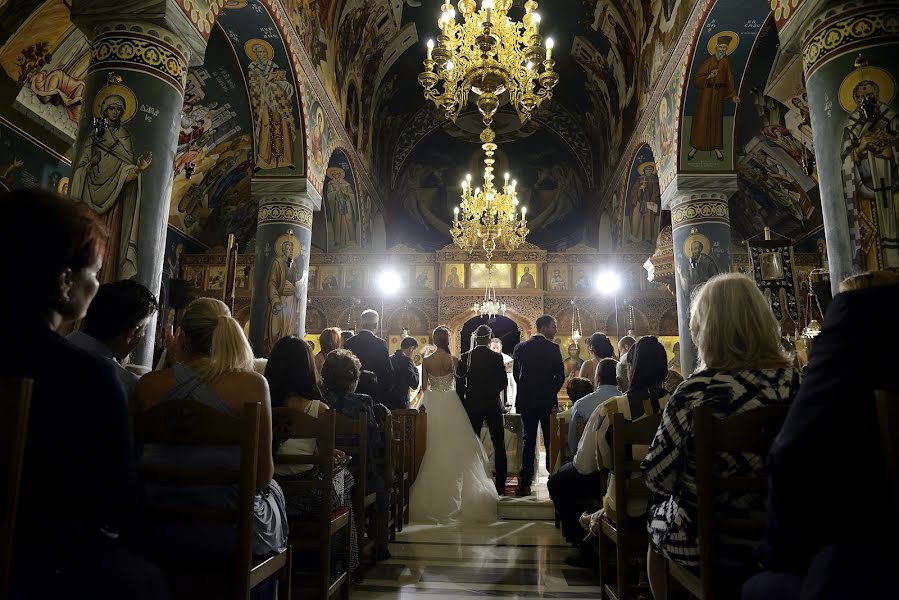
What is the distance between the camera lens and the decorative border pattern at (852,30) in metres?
4.71

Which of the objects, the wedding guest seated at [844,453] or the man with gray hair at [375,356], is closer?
the wedding guest seated at [844,453]

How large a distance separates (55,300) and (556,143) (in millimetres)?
20068

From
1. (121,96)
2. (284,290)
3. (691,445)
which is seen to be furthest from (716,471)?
(284,290)

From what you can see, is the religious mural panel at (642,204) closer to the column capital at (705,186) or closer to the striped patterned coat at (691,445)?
the column capital at (705,186)

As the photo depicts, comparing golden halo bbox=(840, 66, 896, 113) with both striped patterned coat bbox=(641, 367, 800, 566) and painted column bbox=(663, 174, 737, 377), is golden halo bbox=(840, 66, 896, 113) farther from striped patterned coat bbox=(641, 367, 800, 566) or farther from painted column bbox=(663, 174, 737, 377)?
painted column bbox=(663, 174, 737, 377)

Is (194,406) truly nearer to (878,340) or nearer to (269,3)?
(878,340)

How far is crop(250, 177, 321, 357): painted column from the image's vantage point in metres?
9.39

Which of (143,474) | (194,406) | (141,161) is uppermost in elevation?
(141,161)

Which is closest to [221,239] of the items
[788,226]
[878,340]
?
[788,226]

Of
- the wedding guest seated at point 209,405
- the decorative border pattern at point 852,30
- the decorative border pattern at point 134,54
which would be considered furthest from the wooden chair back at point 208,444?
the decorative border pattern at point 852,30

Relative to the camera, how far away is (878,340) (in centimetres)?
133

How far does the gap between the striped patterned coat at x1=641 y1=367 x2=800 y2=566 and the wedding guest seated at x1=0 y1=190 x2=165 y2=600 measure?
1653mm

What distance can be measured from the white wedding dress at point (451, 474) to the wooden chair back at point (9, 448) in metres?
5.04

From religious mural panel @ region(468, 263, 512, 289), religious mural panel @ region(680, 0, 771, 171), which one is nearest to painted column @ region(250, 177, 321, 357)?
religious mural panel @ region(680, 0, 771, 171)
